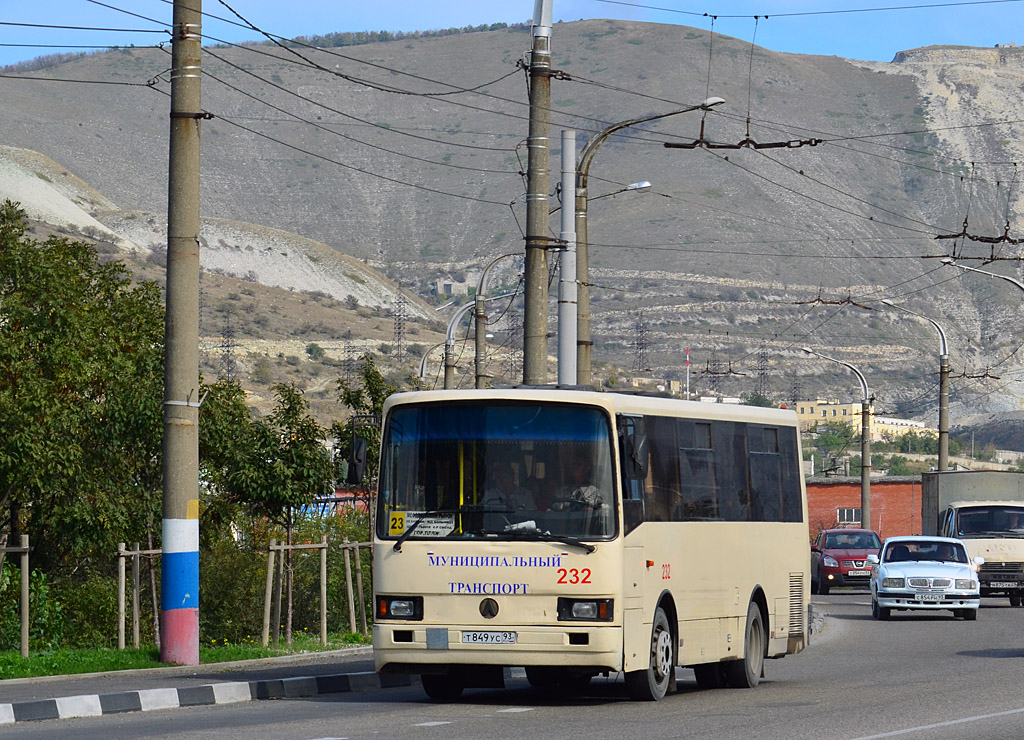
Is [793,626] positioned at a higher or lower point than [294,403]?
lower

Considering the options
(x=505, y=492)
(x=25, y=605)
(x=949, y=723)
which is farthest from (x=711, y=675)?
(x=25, y=605)

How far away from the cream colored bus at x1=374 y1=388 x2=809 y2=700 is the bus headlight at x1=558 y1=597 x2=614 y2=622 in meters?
0.01

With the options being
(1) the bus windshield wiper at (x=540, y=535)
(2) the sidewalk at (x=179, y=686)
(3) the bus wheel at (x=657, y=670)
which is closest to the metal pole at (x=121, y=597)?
(2) the sidewalk at (x=179, y=686)

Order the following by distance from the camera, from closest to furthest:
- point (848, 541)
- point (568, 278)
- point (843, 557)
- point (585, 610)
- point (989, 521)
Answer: point (585, 610)
point (568, 278)
point (989, 521)
point (843, 557)
point (848, 541)

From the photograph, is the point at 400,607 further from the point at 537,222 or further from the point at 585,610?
the point at 537,222

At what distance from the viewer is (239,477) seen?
86.8 ft

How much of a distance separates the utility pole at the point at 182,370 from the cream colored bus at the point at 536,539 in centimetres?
375

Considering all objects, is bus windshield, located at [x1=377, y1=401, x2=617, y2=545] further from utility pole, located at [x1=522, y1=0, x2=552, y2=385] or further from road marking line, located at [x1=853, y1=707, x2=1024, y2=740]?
utility pole, located at [x1=522, y1=0, x2=552, y2=385]

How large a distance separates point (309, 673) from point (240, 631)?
528 inches

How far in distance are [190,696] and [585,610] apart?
11.6 ft

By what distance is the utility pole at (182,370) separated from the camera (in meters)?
18.7

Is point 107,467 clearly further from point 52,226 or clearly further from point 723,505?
point 52,226

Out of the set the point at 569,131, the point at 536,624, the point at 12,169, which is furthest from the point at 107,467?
the point at 12,169

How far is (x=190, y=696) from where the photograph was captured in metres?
15.4
